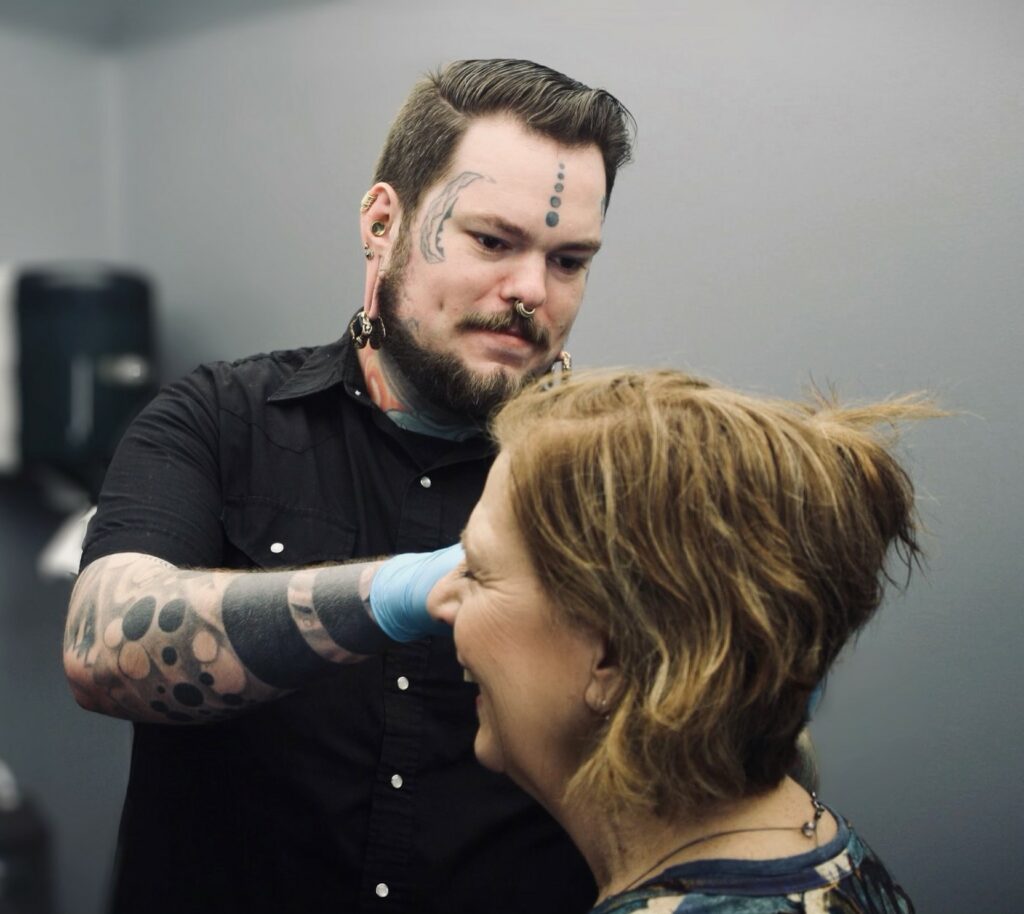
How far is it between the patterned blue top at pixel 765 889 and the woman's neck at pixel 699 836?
0.04 feet

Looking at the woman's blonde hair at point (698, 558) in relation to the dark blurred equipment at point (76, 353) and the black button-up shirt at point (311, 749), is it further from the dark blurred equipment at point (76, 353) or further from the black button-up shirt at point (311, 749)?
the dark blurred equipment at point (76, 353)

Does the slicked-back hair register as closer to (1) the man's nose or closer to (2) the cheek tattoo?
(2) the cheek tattoo

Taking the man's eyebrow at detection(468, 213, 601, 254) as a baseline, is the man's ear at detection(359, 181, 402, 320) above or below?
A: below

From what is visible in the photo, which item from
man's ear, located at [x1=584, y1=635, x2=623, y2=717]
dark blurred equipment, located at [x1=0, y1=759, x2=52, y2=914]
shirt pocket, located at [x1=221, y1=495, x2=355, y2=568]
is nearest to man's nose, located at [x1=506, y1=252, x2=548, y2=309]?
shirt pocket, located at [x1=221, y1=495, x2=355, y2=568]

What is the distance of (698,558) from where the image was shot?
1.14 m

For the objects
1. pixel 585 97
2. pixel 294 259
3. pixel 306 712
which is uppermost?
pixel 585 97

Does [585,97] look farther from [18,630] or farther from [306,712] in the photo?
[18,630]

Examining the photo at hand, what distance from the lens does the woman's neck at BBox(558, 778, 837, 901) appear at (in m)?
1.17

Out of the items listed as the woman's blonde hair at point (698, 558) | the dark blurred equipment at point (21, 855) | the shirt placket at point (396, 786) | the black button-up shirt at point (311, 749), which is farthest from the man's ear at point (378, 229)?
the dark blurred equipment at point (21, 855)

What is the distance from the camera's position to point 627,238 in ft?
8.10

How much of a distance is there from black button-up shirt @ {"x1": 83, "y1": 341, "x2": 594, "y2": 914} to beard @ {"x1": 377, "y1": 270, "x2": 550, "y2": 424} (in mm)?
91

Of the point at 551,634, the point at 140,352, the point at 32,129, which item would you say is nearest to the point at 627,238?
the point at 551,634

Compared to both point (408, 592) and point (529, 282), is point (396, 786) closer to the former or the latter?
point (408, 592)

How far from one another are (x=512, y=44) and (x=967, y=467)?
4.21 ft
